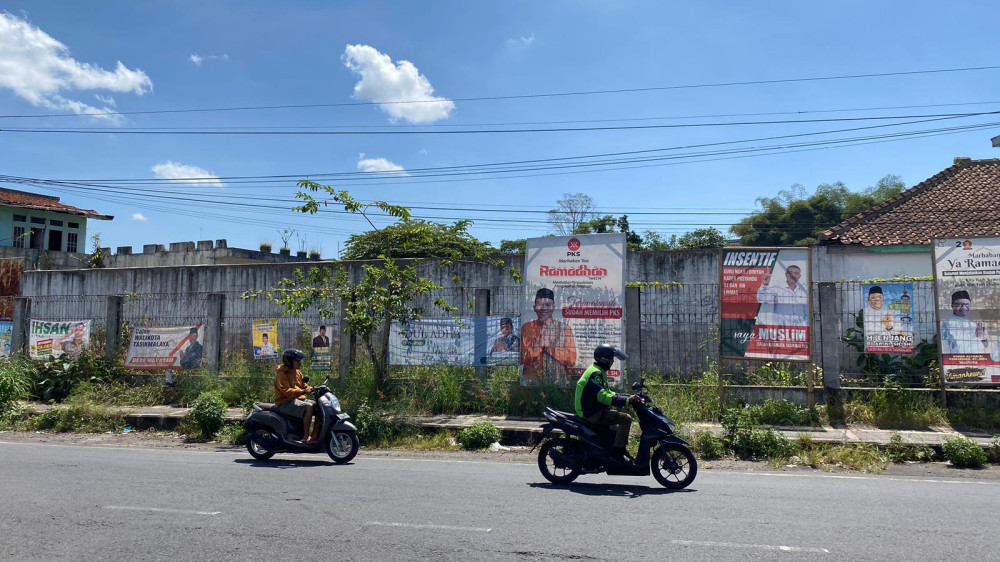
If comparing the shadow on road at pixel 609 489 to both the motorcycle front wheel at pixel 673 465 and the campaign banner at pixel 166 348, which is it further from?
the campaign banner at pixel 166 348

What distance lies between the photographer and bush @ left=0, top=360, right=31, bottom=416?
14986mm

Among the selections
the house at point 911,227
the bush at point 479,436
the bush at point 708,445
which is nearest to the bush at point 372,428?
the bush at point 479,436

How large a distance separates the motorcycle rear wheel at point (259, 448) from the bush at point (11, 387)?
7783 millimetres

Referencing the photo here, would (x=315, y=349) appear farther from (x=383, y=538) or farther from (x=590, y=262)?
(x=383, y=538)

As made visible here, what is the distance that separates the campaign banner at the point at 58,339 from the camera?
17.5 metres

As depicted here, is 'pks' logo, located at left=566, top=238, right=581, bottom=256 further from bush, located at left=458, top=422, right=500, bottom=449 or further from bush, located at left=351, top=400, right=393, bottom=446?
bush, located at left=351, top=400, right=393, bottom=446

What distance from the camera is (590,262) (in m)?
13.6

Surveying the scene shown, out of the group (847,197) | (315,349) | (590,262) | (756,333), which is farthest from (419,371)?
(847,197)

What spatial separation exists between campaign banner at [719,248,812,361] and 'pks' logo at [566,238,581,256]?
2550mm

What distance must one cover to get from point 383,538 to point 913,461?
802cm

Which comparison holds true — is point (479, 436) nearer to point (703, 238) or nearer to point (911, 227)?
point (911, 227)

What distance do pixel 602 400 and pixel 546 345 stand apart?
559 centimetres

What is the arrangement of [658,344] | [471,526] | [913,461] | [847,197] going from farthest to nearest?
[847,197], [658,344], [913,461], [471,526]

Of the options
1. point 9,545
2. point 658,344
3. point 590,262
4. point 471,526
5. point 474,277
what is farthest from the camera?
point 474,277
